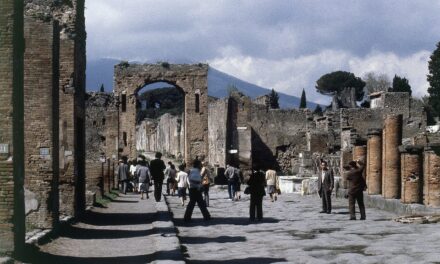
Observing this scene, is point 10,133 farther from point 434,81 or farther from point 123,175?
point 434,81

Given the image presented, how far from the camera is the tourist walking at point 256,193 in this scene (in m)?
17.8

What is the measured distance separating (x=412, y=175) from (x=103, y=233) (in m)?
7.86

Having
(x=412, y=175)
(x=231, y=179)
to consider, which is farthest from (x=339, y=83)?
(x=412, y=175)

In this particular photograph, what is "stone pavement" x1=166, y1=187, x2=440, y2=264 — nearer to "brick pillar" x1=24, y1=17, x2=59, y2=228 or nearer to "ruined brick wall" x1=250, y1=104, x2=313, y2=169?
"brick pillar" x1=24, y1=17, x2=59, y2=228

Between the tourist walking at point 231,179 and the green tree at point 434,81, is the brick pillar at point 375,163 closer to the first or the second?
the tourist walking at point 231,179

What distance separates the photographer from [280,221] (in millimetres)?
17484

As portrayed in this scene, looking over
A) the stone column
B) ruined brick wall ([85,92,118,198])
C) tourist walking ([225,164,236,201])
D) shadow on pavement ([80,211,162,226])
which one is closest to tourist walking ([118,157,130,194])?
tourist walking ([225,164,236,201])

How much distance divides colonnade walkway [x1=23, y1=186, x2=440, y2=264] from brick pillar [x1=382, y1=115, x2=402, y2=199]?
1.64 m

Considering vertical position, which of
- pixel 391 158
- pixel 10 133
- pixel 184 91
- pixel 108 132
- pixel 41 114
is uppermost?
pixel 184 91

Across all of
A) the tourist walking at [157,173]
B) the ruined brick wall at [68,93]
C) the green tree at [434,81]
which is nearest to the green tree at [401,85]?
the green tree at [434,81]

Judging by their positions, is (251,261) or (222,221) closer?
(251,261)

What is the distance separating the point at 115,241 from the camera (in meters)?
13.1

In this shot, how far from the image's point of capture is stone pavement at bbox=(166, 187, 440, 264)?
35.5 ft

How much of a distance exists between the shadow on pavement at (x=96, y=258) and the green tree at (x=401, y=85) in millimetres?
72111
